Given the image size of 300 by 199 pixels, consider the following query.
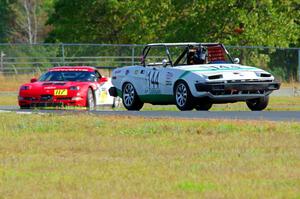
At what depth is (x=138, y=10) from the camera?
56375mm

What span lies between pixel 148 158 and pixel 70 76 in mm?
16361

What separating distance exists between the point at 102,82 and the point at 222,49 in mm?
5307

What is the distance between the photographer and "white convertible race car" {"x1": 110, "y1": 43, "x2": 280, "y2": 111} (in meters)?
22.6

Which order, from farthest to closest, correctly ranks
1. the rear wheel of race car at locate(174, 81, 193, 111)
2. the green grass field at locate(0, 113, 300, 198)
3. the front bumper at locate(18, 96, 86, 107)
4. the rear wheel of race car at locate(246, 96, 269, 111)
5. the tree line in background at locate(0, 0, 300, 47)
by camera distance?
1. the tree line in background at locate(0, 0, 300, 47)
2. the front bumper at locate(18, 96, 86, 107)
3. the rear wheel of race car at locate(246, 96, 269, 111)
4. the rear wheel of race car at locate(174, 81, 193, 111)
5. the green grass field at locate(0, 113, 300, 198)

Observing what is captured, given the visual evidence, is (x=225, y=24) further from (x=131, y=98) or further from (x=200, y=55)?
(x=200, y=55)

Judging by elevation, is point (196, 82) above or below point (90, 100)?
above

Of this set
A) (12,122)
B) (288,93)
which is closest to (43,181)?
Answer: (12,122)

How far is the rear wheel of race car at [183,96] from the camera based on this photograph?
74.9ft

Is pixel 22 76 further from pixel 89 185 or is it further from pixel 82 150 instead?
pixel 89 185

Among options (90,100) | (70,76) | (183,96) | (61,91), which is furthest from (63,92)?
(183,96)

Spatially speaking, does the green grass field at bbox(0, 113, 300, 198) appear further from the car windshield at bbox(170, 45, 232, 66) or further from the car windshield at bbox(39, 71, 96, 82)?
the car windshield at bbox(39, 71, 96, 82)

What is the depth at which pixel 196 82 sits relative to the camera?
886 inches

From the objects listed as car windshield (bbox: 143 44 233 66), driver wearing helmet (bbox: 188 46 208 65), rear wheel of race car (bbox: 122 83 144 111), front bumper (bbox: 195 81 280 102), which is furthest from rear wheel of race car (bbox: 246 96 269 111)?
rear wheel of race car (bbox: 122 83 144 111)

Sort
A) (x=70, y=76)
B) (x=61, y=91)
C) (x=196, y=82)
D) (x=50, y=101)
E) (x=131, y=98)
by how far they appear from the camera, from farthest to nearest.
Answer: (x=70, y=76)
(x=61, y=91)
(x=50, y=101)
(x=131, y=98)
(x=196, y=82)
